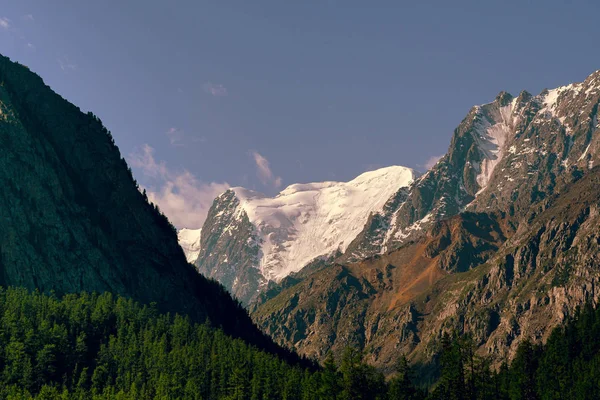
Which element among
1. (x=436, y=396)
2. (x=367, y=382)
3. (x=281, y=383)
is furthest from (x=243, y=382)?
(x=436, y=396)

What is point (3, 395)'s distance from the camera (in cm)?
18225

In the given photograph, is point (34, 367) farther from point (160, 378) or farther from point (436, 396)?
point (436, 396)

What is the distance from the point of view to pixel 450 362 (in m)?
160

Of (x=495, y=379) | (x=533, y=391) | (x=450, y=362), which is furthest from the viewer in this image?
(x=533, y=391)

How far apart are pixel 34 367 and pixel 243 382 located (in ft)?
184

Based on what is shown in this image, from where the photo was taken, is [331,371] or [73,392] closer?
[331,371]

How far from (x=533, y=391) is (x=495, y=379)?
18563 mm

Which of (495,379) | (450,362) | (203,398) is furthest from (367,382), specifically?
(203,398)

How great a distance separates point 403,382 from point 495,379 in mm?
28660

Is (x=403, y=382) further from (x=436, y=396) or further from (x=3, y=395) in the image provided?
(x=3, y=395)

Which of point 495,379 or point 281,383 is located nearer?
point 495,379

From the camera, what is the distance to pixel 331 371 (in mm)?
169625

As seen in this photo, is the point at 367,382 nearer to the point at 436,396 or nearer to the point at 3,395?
the point at 436,396

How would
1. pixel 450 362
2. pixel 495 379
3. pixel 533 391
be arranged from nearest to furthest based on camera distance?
pixel 450 362, pixel 495 379, pixel 533 391
